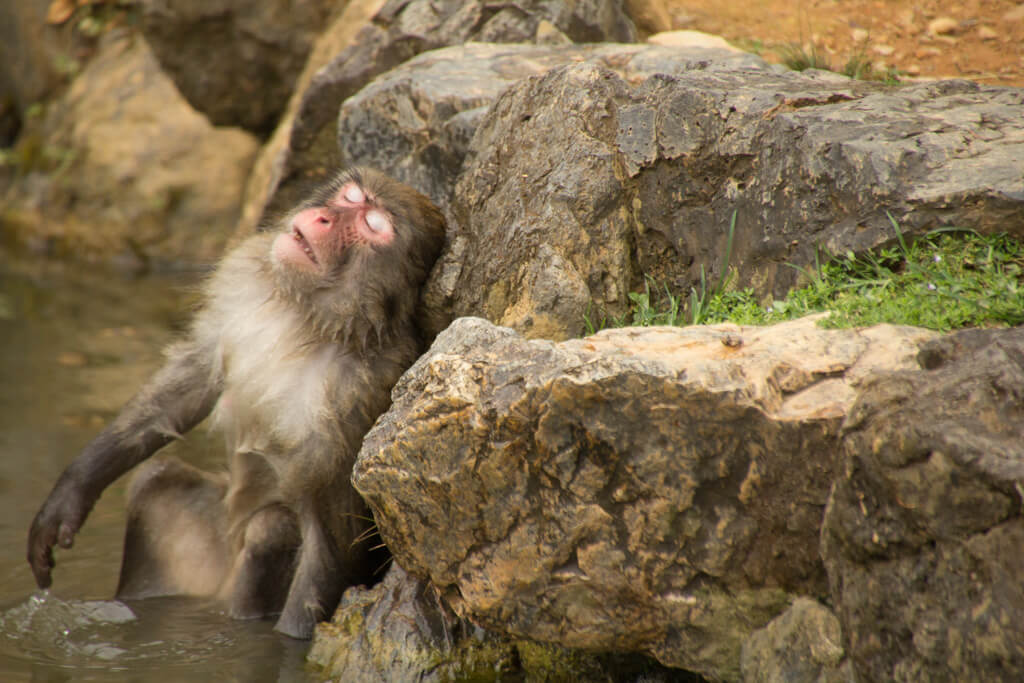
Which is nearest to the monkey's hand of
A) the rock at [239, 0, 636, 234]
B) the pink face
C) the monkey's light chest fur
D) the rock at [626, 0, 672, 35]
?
the monkey's light chest fur

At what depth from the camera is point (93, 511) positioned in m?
4.85

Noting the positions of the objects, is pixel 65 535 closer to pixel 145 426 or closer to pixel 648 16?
pixel 145 426

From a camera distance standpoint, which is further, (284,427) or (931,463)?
(284,427)

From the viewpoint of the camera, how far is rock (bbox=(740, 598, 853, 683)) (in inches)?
92.9

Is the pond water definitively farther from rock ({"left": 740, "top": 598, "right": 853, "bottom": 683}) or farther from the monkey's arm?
rock ({"left": 740, "top": 598, "right": 853, "bottom": 683})

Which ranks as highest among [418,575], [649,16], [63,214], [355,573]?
[649,16]

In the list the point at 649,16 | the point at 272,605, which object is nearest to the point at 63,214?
the point at 649,16

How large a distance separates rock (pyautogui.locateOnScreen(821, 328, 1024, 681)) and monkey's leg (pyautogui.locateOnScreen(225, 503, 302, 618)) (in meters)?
2.15

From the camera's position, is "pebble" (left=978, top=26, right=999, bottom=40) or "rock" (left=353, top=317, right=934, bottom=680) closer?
"rock" (left=353, top=317, right=934, bottom=680)

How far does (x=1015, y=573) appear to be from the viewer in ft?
6.31

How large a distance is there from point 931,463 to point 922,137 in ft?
5.00

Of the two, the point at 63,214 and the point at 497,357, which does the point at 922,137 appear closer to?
the point at 497,357

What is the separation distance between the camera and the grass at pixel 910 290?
2670mm

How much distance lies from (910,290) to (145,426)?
2842mm
